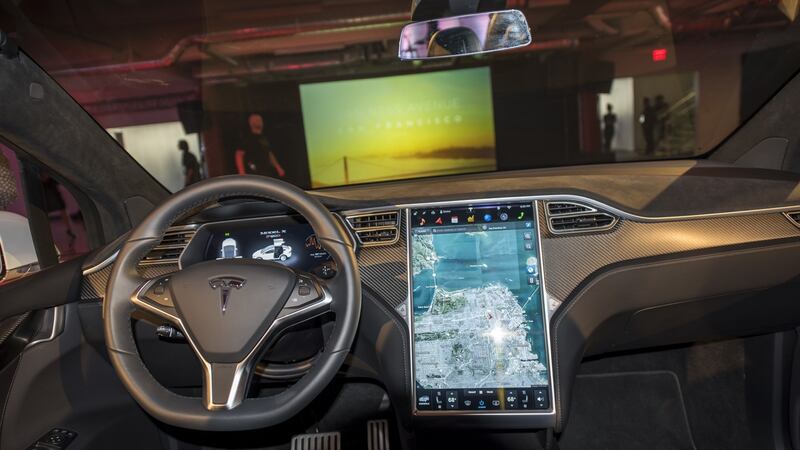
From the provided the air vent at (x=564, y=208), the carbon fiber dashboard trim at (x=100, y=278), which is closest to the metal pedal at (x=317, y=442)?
the carbon fiber dashboard trim at (x=100, y=278)

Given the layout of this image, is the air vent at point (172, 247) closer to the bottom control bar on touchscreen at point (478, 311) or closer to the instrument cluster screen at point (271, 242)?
the instrument cluster screen at point (271, 242)

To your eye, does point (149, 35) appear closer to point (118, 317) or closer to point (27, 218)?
point (27, 218)

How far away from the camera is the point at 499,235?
6.24 feet

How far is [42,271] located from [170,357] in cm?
49

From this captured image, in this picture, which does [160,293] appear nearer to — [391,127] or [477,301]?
[477,301]

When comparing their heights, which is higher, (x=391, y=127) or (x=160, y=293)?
(x=391, y=127)

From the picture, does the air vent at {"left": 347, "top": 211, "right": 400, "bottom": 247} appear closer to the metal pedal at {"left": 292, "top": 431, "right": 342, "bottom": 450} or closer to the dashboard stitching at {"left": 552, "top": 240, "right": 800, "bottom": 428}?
the dashboard stitching at {"left": 552, "top": 240, "right": 800, "bottom": 428}

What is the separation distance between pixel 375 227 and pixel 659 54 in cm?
823

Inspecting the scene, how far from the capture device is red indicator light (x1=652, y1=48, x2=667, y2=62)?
28.7 feet

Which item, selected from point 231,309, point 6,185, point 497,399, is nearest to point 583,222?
point 497,399

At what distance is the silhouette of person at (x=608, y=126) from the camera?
9.02 m

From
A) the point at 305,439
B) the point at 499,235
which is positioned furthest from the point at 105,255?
the point at 499,235

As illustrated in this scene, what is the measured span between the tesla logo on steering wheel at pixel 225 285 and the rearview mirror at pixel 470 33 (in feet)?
2.89

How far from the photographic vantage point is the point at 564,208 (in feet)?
6.30
